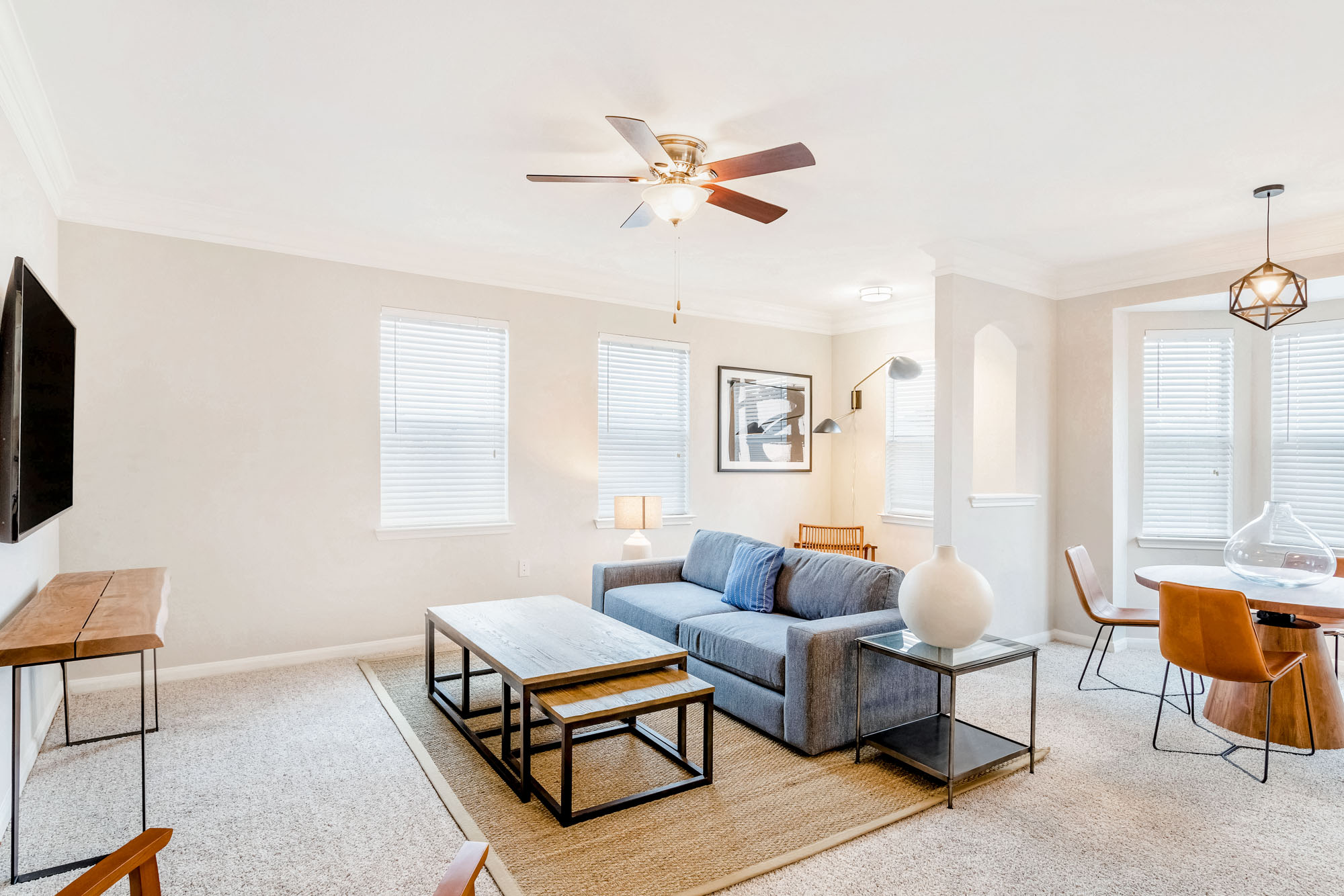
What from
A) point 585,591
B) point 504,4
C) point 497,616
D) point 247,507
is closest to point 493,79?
point 504,4

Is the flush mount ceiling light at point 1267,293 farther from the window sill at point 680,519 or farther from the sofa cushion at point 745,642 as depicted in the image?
the window sill at point 680,519

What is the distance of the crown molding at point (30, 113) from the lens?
2252 mm

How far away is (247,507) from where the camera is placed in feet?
13.2

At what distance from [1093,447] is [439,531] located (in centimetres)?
435

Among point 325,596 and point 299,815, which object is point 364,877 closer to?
point 299,815

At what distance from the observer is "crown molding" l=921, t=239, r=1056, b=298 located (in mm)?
4340

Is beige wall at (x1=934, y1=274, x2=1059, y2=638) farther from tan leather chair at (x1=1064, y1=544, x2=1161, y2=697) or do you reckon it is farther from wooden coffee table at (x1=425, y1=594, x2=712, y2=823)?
wooden coffee table at (x1=425, y1=594, x2=712, y2=823)

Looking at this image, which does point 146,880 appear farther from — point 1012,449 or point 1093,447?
point 1093,447

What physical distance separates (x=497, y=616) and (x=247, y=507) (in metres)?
1.70

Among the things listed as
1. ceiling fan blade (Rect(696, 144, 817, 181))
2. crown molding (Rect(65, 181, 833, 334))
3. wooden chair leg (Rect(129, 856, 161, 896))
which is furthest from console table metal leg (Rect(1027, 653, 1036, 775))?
crown molding (Rect(65, 181, 833, 334))

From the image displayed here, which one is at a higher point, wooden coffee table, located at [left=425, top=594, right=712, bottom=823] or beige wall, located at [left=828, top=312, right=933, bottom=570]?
beige wall, located at [left=828, top=312, right=933, bottom=570]

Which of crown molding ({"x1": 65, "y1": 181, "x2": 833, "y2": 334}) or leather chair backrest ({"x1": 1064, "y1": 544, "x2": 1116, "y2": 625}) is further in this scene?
leather chair backrest ({"x1": 1064, "y1": 544, "x2": 1116, "y2": 625})

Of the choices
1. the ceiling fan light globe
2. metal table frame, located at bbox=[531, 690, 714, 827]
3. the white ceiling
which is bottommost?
metal table frame, located at bbox=[531, 690, 714, 827]

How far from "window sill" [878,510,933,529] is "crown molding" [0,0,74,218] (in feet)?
18.4
